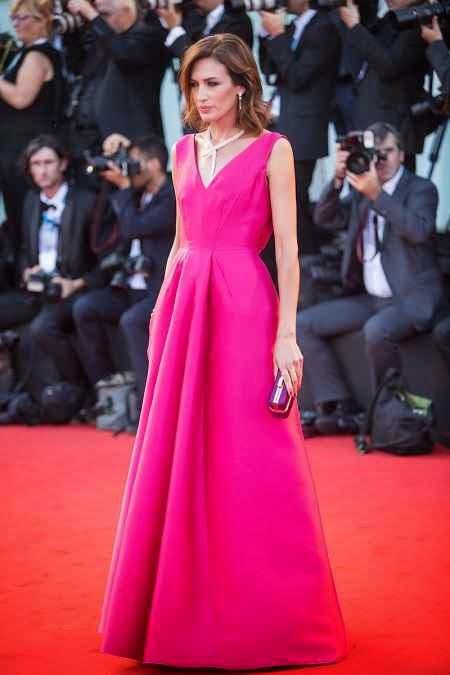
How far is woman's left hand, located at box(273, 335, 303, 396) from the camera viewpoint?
315cm

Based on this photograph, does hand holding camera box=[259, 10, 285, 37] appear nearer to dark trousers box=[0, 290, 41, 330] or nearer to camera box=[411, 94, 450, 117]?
camera box=[411, 94, 450, 117]

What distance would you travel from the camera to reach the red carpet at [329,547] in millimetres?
3285

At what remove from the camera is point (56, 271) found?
23.9 ft

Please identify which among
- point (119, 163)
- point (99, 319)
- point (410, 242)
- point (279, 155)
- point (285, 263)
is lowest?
point (99, 319)

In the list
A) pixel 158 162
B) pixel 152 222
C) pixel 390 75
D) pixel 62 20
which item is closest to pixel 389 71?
pixel 390 75

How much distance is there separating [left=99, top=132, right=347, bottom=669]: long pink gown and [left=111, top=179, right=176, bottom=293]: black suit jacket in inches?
135

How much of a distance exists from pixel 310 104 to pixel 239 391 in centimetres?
361

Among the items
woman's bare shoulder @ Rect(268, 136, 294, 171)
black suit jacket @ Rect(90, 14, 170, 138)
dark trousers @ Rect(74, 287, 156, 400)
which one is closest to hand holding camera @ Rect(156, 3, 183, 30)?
black suit jacket @ Rect(90, 14, 170, 138)

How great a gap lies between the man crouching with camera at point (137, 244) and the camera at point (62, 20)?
792 millimetres

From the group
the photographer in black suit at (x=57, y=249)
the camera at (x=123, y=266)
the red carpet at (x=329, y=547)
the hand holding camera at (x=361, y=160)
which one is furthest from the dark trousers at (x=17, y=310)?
the hand holding camera at (x=361, y=160)

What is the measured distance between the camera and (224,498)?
10.4ft

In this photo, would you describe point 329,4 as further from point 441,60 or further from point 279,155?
point 279,155

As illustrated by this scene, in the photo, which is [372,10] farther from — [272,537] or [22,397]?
[272,537]

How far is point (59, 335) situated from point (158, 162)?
1.14 m
